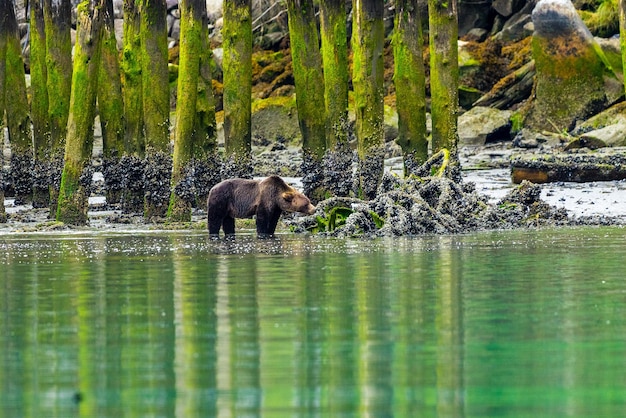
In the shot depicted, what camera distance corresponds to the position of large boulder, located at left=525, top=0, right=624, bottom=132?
1260 inches

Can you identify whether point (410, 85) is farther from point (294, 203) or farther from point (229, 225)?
point (229, 225)

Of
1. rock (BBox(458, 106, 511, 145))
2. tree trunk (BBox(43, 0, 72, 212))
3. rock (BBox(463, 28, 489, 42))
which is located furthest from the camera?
rock (BBox(463, 28, 489, 42))

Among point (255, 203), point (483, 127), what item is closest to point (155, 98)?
point (255, 203)

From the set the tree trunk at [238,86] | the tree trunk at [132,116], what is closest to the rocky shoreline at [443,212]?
the tree trunk at [132,116]

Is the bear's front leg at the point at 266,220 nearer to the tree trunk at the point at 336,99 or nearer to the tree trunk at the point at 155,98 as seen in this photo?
the tree trunk at the point at 336,99

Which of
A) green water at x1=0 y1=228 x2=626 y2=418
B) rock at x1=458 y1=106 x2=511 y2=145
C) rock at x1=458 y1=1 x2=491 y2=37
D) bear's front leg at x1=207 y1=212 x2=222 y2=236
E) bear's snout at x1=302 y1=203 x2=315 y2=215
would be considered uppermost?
rock at x1=458 y1=1 x2=491 y2=37

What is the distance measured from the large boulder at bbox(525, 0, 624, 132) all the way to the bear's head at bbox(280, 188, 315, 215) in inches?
497

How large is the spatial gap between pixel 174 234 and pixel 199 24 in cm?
381

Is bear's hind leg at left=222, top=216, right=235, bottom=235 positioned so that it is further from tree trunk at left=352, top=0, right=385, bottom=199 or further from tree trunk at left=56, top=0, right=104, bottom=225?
tree trunk at left=56, top=0, right=104, bottom=225

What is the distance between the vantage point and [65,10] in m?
23.8

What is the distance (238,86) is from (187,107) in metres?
0.95

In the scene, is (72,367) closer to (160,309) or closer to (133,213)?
(160,309)

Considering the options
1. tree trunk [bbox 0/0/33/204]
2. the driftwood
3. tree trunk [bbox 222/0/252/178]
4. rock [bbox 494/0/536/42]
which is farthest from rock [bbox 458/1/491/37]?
tree trunk [bbox 222/0/252/178]

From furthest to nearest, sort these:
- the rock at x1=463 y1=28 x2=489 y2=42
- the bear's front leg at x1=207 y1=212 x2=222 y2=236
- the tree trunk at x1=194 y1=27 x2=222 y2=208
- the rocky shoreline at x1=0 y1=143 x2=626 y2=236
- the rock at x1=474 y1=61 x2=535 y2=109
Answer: the rock at x1=463 y1=28 x2=489 y2=42
the rock at x1=474 y1=61 x2=535 y2=109
the tree trunk at x1=194 y1=27 x2=222 y2=208
the bear's front leg at x1=207 y1=212 x2=222 y2=236
the rocky shoreline at x1=0 y1=143 x2=626 y2=236
